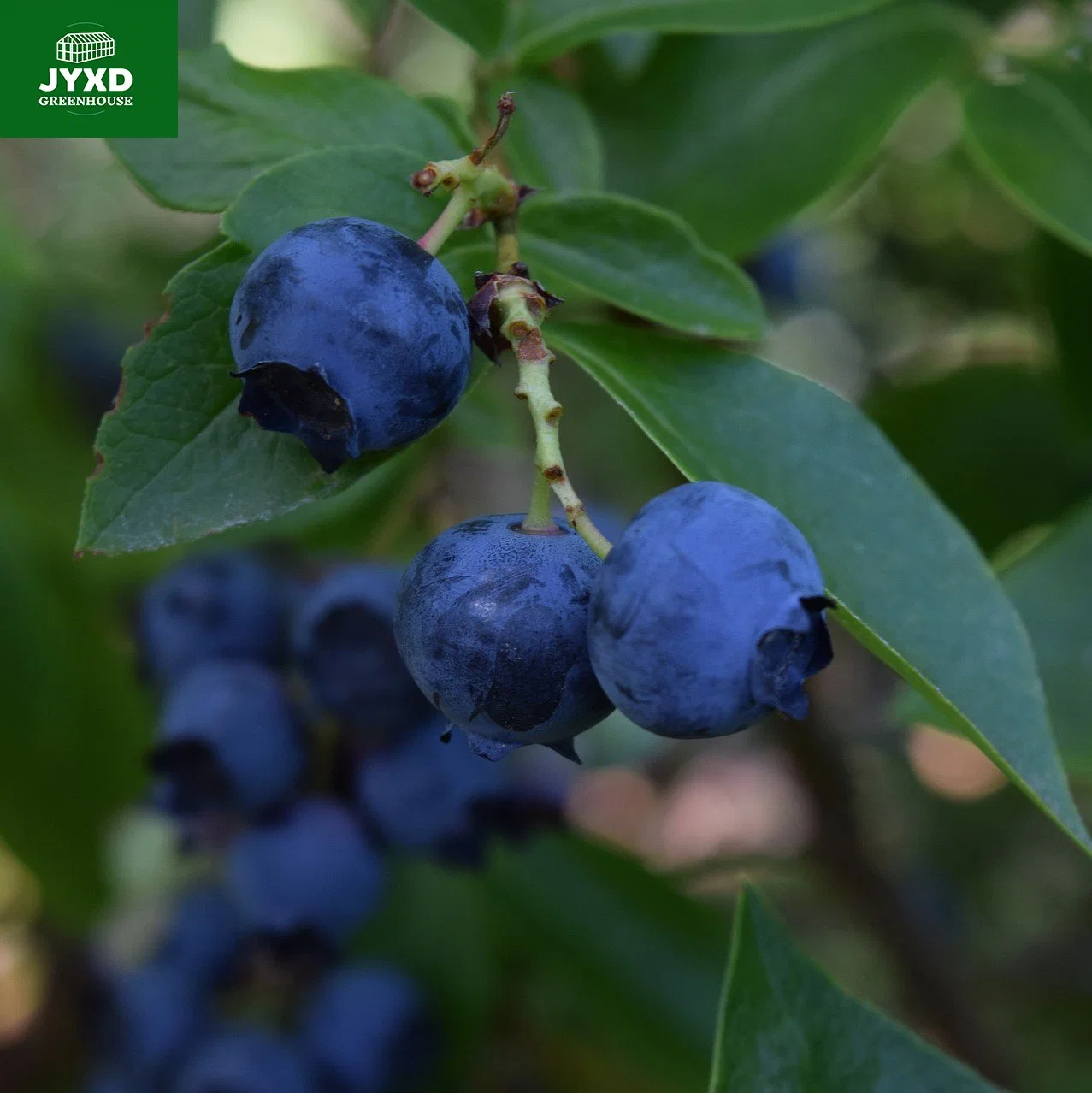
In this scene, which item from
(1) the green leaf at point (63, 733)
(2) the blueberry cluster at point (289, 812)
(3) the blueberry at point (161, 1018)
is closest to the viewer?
(2) the blueberry cluster at point (289, 812)

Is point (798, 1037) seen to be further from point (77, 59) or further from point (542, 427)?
point (77, 59)

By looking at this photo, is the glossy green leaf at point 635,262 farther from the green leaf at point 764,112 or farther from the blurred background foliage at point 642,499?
the green leaf at point 764,112

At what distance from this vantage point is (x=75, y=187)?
2242mm

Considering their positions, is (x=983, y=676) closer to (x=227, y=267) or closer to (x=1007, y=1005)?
(x=227, y=267)

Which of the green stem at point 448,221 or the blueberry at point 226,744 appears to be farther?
the blueberry at point 226,744

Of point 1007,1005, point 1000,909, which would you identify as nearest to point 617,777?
point 1000,909

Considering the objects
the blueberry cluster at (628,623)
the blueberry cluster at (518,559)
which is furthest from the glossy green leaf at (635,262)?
the blueberry cluster at (628,623)

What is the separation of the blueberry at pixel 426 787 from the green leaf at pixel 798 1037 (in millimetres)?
365

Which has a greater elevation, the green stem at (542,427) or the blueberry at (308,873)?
the green stem at (542,427)

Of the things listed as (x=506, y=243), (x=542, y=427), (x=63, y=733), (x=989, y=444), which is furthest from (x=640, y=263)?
(x=63, y=733)

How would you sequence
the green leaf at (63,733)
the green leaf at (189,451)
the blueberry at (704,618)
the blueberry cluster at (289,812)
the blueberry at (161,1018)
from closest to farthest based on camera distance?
the blueberry at (704,618)
the green leaf at (189,451)
the blueberry cluster at (289,812)
the blueberry at (161,1018)
the green leaf at (63,733)

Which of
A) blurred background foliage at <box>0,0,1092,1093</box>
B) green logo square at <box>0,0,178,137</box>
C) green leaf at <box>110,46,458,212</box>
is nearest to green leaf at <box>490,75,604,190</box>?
blurred background foliage at <box>0,0,1092,1093</box>

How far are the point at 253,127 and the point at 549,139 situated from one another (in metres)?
0.24

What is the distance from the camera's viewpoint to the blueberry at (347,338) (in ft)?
1.88
